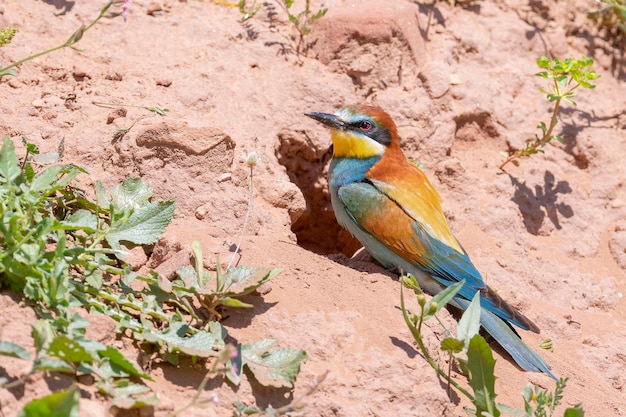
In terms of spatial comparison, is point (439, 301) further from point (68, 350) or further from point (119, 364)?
point (68, 350)

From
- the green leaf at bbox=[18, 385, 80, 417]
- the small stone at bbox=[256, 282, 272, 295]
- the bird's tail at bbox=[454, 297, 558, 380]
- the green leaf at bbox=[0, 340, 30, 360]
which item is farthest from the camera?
the bird's tail at bbox=[454, 297, 558, 380]

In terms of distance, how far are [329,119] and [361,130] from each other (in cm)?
15

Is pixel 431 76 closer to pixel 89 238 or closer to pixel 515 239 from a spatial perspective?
pixel 515 239

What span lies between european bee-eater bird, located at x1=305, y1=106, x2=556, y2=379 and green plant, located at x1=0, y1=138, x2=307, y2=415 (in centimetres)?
103

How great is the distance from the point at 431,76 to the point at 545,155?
70 cm

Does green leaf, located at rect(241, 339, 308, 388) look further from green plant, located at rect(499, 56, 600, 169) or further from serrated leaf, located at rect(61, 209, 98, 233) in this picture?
green plant, located at rect(499, 56, 600, 169)

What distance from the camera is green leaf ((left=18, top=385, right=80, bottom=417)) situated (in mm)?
1593

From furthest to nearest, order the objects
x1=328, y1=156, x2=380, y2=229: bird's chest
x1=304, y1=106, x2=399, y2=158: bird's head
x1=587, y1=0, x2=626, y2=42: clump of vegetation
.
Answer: x1=587, y1=0, x2=626, y2=42: clump of vegetation → x1=304, y1=106, x2=399, y2=158: bird's head → x1=328, y1=156, x2=380, y2=229: bird's chest

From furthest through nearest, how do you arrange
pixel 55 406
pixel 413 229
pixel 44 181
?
pixel 413 229, pixel 44 181, pixel 55 406

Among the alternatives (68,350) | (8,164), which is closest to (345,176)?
(8,164)

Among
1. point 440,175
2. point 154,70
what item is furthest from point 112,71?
point 440,175

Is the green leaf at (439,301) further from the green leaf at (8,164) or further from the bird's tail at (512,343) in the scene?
the green leaf at (8,164)

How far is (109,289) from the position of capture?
2.30 meters

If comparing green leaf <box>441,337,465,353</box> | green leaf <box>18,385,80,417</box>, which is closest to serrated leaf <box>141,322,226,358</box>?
green leaf <box>18,385,80,417</box>
